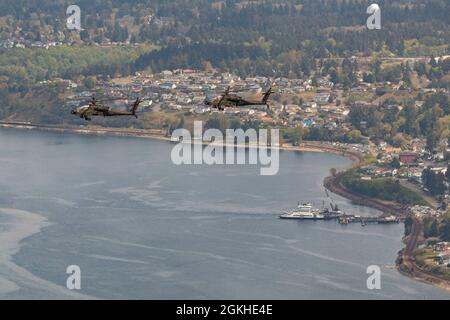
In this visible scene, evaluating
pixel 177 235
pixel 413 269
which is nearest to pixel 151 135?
pixel 177 235

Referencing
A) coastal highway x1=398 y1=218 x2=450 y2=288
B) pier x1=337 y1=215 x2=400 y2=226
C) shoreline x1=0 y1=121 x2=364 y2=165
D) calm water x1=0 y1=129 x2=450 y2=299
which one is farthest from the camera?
shoreline x1=0 y1=121 x2=364 y2=165

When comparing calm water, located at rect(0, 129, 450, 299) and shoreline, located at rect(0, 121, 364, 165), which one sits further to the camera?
shoreline, located at rect(0, 121, 364, 165)

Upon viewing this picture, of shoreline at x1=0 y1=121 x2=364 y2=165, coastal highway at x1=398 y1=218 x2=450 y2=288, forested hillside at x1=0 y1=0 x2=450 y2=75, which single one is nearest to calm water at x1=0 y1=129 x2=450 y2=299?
coastal highway at x1=398 y1=218 x2=450 y2=288

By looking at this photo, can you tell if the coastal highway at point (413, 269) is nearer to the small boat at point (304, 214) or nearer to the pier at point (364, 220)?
the pier at point (364, 220)

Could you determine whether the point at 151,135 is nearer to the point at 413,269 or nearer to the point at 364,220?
the point at 364,220

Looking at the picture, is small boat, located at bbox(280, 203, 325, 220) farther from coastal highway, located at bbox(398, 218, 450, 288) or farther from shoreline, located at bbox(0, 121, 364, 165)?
shoreline, located at bbox(0, 121, 364, 165)

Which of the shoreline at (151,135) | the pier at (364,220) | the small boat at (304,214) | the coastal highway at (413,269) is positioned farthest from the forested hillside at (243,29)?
the coastal highway at (413,269)

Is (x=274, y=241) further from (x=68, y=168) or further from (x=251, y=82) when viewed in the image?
(x=251, y=82)
